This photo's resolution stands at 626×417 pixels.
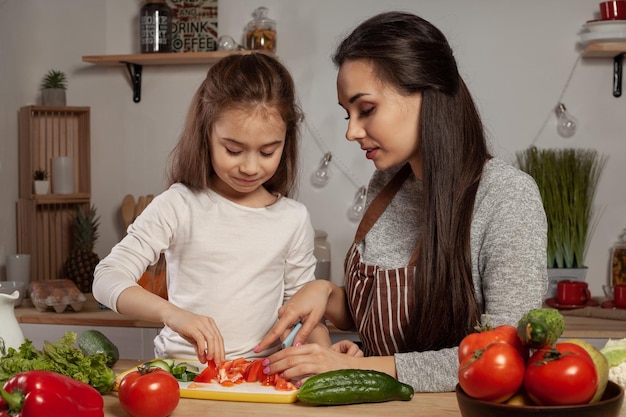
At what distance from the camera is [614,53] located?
317 centimetres

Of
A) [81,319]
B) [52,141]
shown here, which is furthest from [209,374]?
[52,141]

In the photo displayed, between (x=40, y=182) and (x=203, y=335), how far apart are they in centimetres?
195

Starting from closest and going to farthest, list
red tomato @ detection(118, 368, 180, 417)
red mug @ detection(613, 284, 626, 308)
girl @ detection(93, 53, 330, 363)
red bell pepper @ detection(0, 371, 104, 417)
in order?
red bell pepper @ detection(0, 371, 104, 417)
red tomato @ detection(118, 368, 180, 417)
girl @ detection(93, 53, 330, 363)
red mug @ detection(613, 284, 626, 308)

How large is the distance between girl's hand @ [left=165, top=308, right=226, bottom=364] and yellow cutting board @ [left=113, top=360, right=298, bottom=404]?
5cm

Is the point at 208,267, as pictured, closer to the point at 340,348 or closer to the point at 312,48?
the point at 340,348

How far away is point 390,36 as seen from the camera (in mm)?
1648

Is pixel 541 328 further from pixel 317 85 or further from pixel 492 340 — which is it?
pixel 317 85

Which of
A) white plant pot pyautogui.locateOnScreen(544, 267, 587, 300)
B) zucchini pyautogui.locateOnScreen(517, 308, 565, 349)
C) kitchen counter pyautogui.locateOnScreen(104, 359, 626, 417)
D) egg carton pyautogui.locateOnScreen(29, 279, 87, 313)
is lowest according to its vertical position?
egg carton pyautogui.locateOnScreen(29, 279, 87, 313)

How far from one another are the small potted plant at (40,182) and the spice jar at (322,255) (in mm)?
1062

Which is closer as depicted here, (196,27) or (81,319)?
(81,319)

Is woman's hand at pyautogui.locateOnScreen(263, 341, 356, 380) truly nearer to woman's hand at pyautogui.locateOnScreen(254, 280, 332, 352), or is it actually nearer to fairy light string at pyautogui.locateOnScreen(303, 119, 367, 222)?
woman's hand at pyautogui.locateOnScreen(254, 280, 332, 352)

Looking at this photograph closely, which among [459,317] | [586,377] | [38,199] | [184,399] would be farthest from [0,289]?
[586,377]

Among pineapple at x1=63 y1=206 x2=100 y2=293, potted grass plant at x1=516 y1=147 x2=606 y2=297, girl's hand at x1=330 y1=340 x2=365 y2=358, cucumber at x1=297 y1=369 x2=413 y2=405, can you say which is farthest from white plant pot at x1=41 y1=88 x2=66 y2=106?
cucumber at x1=297 y1=369 x2=413 y2=405

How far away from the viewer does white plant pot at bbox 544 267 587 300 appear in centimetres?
306
